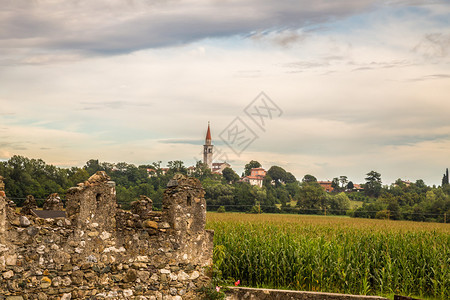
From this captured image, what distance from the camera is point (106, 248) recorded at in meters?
8.85

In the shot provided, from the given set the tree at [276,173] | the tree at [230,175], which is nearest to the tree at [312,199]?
the tree at [230,175]

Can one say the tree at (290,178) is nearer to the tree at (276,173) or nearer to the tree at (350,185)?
the tree at (276,173)

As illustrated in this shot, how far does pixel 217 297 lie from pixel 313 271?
4.89 m

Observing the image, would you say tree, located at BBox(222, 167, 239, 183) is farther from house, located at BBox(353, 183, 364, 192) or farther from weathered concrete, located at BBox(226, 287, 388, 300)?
weathered concrete, located at BBox(226, 287, 388, 300)

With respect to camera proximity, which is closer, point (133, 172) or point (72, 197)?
point (72, 197)

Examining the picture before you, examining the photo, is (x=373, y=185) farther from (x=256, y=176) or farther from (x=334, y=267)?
(x=334, y=267)

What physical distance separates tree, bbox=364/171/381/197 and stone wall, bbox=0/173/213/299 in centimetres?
11123

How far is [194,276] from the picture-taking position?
9742mm

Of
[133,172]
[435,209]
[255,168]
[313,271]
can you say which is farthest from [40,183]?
[255,168]

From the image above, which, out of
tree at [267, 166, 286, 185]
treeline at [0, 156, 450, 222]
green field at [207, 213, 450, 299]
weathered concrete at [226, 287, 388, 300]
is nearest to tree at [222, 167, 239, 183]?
treeline at [0, 156, 450, 222]

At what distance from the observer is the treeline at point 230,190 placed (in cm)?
2395

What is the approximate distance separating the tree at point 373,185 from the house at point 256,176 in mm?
27451

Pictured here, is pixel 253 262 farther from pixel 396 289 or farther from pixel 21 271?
pixel 21 271

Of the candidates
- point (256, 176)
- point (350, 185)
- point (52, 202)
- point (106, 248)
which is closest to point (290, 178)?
point (256, 176)
